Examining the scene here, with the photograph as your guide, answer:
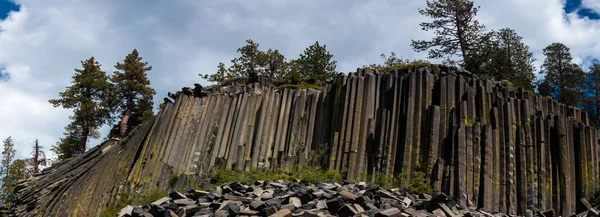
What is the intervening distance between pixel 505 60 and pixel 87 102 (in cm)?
2945

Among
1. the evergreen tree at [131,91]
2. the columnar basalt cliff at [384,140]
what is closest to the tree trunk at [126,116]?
the evergreen tree at [131,91]

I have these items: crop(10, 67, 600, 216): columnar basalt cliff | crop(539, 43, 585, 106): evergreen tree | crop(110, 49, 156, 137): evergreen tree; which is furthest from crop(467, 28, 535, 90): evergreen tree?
crop(110, 49, 156, 137): evergreen tree

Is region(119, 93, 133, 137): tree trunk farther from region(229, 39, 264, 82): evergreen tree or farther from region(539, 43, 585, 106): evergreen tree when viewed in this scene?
region(539, 43, 585, 106): evergreen tree

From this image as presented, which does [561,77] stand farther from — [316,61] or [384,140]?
[384,140]

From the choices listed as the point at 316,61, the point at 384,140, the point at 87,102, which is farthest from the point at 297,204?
the point at 87,102

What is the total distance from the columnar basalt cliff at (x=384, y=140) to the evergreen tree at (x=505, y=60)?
24.9ft

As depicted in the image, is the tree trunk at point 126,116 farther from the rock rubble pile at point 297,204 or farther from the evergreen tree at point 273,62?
the rock rubble pile at point 297,204

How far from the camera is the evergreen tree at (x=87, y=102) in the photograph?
39750 mm

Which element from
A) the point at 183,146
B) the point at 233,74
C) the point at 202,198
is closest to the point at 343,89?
the point at 183,146

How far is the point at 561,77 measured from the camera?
125ft

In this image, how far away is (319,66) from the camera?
34.6 meters

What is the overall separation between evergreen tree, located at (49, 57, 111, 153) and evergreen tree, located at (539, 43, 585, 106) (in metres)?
31.5

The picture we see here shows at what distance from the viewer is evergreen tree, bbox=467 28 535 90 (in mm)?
27502

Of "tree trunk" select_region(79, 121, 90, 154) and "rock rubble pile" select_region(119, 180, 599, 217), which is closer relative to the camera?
"rock rubble pile" select_region(119, 180, 599, 217)
